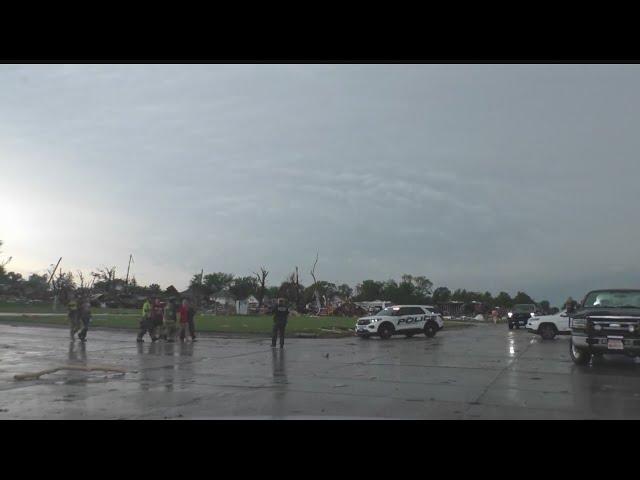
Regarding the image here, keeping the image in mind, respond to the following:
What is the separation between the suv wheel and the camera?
86.9ft

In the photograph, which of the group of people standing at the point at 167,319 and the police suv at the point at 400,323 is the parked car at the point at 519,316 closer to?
the police suv at the point at 400,323

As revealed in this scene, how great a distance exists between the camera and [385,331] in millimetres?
26547

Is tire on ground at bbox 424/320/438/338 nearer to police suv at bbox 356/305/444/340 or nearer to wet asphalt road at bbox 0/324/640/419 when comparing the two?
police suv at bbox 356/305/444/340

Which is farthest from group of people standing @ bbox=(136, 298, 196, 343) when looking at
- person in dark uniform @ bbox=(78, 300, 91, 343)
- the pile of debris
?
the pile of debris

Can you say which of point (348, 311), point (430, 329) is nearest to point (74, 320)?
point (430, 329)

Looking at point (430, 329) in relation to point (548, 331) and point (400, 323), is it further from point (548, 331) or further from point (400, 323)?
point (548, 331)

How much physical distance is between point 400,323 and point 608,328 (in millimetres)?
14520

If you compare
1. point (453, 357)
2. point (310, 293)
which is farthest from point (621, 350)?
point (310, 293)

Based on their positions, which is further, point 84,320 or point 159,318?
point 159,318

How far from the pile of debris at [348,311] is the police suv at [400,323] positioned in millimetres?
36522

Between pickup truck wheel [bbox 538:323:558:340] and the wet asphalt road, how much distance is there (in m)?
9.66

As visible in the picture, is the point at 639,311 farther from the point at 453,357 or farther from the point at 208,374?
the point at 208,374

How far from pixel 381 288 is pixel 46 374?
117846 mm
